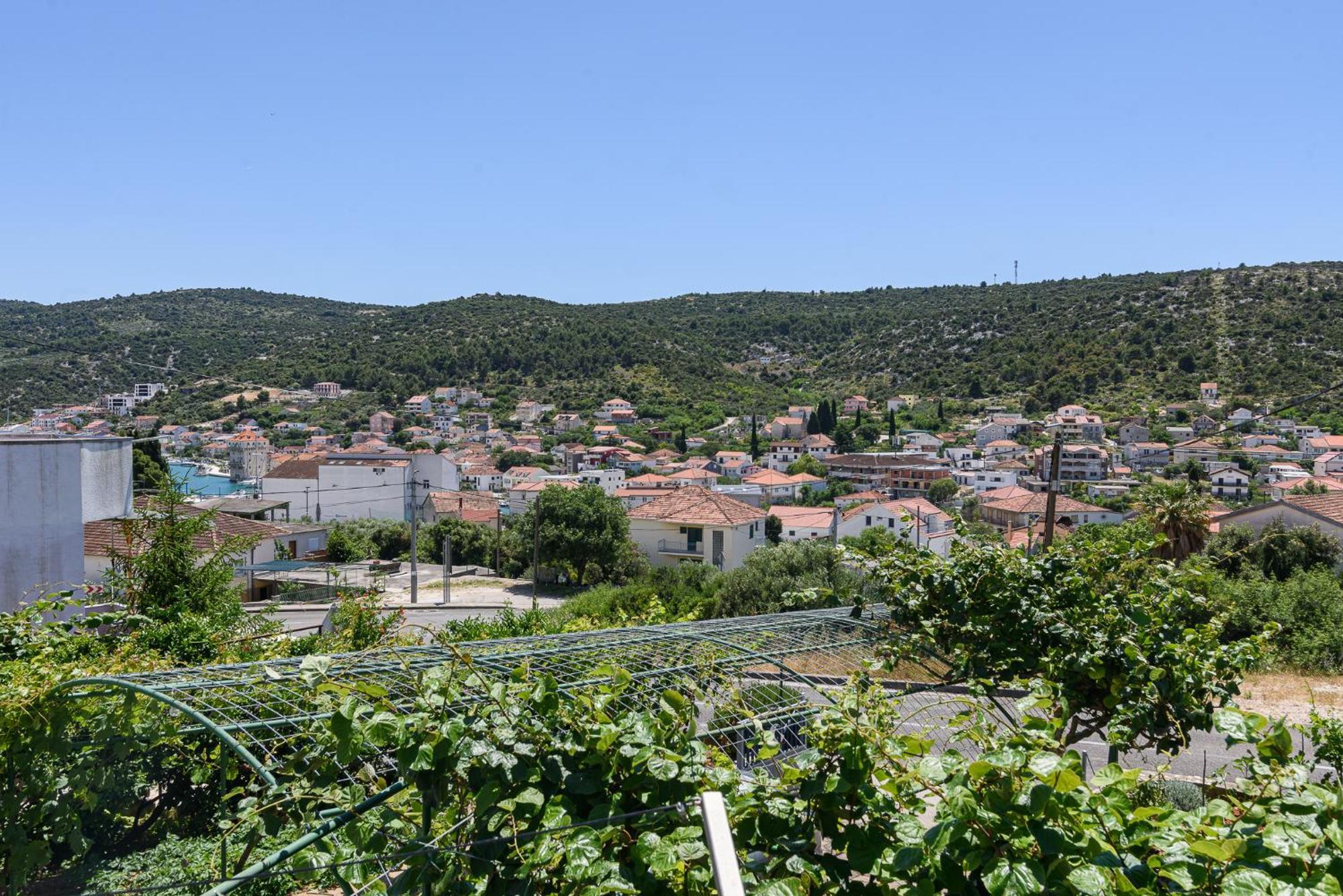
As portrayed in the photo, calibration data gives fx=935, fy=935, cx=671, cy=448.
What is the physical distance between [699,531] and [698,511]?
1.16m

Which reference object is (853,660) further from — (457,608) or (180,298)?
(180,298)

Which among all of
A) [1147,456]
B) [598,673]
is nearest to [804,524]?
[1147,456]

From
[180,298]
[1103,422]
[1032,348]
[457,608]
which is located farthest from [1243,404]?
[180,298]

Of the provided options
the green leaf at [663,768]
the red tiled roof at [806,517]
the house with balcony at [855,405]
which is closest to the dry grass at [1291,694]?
the green leaf at [663,768]

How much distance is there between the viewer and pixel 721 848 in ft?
4.17

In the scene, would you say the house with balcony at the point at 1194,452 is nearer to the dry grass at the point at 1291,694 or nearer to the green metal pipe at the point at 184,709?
the dry grass at the point at 1291,694

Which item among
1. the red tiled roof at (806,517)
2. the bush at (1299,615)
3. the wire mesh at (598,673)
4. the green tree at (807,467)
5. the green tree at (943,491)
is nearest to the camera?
the wire mesh at (598,673)

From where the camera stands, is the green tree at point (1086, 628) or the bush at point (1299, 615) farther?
the bush at point (1299, 615)

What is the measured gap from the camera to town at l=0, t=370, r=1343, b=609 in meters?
31.2

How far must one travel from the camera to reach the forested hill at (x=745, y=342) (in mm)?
87188

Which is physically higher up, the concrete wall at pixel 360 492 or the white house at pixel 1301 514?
the white house at pixel 1301 514

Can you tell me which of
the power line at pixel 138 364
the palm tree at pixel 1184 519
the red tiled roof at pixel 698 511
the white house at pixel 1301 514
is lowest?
the red tiled roof at pixel 698 511

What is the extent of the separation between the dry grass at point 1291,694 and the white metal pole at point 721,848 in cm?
1240

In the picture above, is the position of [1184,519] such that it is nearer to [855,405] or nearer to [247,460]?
[247,460]
